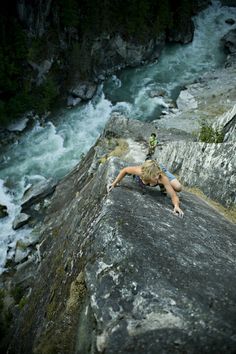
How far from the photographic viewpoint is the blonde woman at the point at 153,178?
24.5 ft

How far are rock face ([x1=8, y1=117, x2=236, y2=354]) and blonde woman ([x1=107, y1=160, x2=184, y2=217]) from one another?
0.22 m

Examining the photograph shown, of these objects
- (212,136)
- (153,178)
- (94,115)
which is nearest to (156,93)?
(94,115)

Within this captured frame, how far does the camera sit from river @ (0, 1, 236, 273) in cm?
2495

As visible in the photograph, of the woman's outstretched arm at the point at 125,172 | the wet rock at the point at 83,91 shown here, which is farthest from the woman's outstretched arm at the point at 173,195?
the wet rock at the point at 83,91

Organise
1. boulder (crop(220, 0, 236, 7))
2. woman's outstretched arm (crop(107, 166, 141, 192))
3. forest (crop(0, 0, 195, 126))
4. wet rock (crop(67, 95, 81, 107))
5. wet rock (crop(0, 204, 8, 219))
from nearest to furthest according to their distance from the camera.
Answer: woman's outstretched arm (crop(107, 166, 141, 192)) → wet rock (crop(0, 204, 8, 219)) → forest (crop(0, 0, 195, 126)) → wet rock (crop(67, 95, 81, 107)) → boulder (crop(220, 0, 236, 7))

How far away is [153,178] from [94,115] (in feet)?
83.7

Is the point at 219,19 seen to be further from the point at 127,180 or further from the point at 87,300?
the point at 87,300

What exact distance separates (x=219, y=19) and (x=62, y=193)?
39.2 meters

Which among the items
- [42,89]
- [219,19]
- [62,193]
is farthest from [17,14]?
[219,19]

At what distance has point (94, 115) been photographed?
32250 mm

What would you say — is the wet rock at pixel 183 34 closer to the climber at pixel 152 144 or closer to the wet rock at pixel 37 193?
the wet rock at pixel 37 193

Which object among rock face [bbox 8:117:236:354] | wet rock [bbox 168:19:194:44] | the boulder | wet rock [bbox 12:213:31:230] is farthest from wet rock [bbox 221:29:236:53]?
rock face [bbox 8:117:236:354]

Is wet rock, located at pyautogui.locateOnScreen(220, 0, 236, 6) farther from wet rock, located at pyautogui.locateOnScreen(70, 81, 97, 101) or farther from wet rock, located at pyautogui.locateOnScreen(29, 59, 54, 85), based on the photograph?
wet rock, located at pyautogui.locateOnScreen(29, 59, 54, 85)

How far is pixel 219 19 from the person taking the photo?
1807 inches
